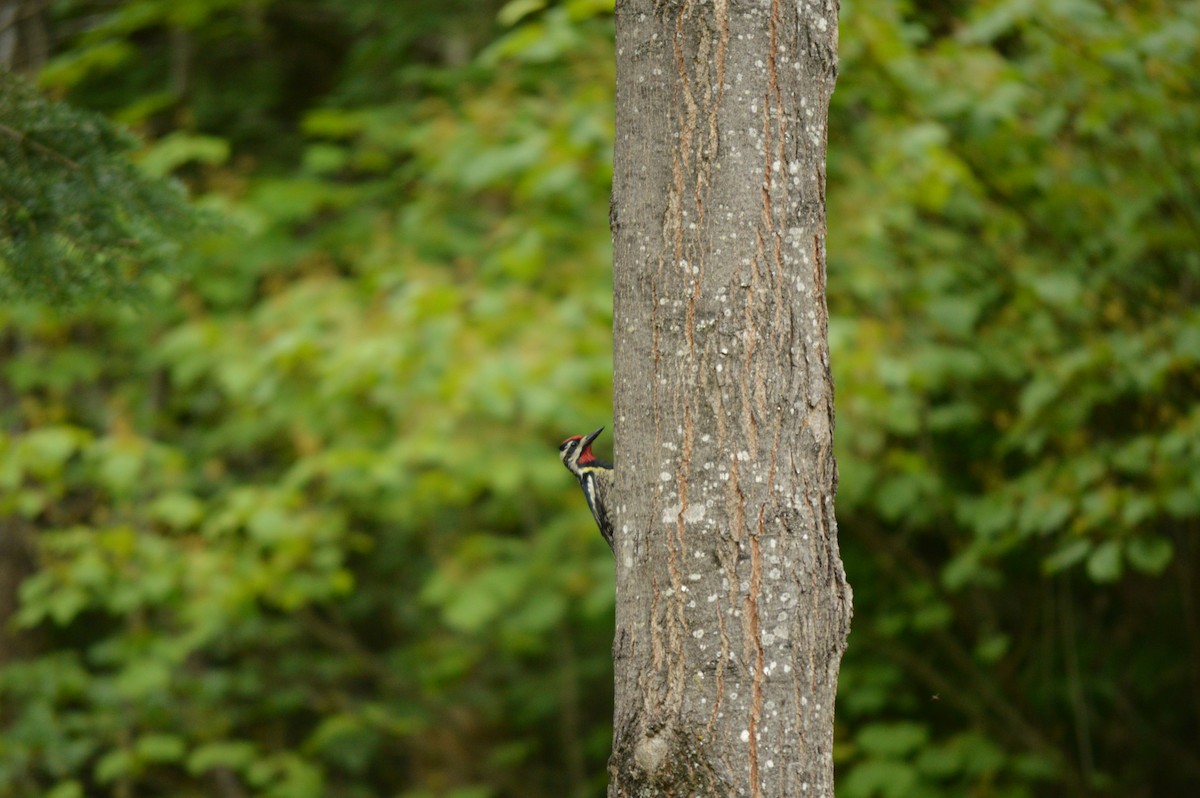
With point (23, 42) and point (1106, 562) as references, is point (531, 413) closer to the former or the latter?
point (1106, 562)

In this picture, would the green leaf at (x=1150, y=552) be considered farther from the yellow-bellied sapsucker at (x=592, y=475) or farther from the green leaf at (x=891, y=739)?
the yellow-bellied sapsucker at (x=592, y=475)

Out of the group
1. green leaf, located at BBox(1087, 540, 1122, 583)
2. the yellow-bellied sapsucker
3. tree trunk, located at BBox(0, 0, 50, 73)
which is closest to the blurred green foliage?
green leaf, located at BBox(1087, 540, 1122, 583)

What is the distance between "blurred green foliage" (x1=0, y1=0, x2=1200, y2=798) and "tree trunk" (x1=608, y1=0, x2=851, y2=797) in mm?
1643

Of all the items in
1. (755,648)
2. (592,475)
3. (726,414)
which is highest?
(592,475)

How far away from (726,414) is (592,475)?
1.47 meters

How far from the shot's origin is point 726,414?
4.99ft

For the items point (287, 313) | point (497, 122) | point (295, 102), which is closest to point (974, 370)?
point (497, 122)

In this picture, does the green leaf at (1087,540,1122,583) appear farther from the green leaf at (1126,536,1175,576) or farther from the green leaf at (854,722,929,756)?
the green leaf at (854,722,929,756)

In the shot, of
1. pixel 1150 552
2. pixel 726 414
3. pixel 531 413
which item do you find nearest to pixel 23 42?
pixel 531 413

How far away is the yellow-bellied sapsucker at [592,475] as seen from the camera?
2734 millimetres

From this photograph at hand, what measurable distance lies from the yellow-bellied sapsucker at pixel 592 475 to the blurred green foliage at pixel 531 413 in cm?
67

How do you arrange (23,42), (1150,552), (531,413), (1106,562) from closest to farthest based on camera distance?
(1106,562), (1150,552), (531,413), (23,42)

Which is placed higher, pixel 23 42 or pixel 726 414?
pixel 23 42

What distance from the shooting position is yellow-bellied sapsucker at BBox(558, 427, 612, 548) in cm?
273
